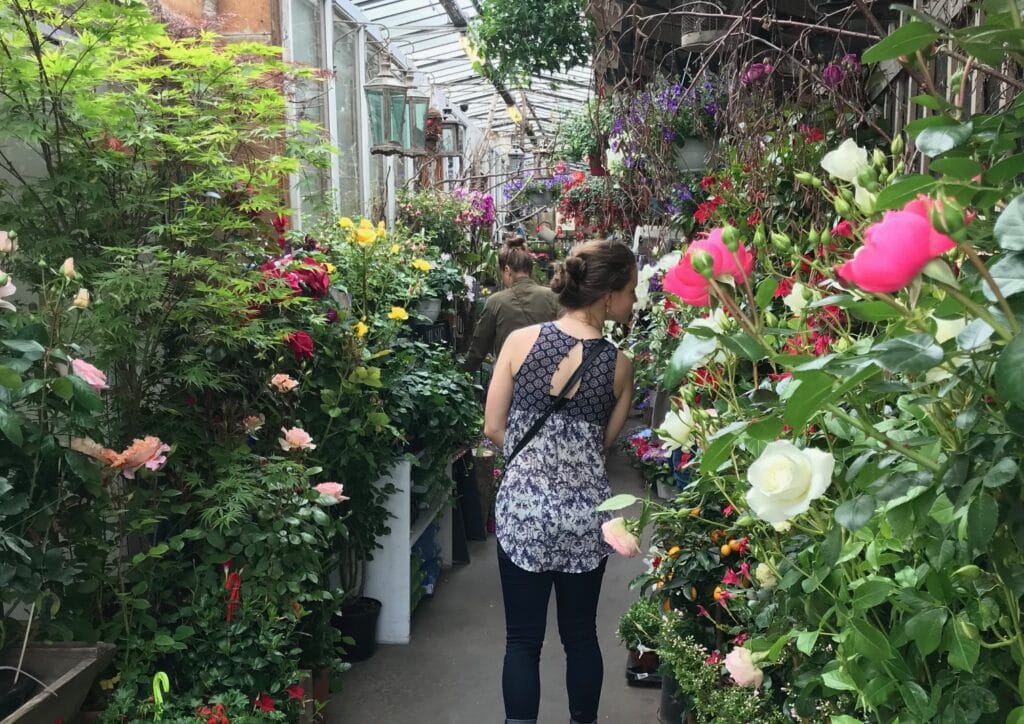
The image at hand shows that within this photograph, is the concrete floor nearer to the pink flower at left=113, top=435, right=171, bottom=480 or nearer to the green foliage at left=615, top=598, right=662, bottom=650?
the green foliage at left=615, top=598, right=662, bottom=650

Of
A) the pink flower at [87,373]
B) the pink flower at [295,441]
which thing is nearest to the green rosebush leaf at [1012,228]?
the pink flower at [87,373]

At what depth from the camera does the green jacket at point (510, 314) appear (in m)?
5.16

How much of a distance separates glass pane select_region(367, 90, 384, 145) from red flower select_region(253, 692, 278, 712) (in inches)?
127

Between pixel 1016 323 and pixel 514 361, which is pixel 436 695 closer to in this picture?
pixel 514 361

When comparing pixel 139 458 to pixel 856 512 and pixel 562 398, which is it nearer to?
pixel 562 398

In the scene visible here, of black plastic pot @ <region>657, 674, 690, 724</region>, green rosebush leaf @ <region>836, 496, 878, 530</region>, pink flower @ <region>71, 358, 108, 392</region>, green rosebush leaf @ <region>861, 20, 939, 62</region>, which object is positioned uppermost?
green rosebush leaf @ <region>861, 20, 939, 62</region>

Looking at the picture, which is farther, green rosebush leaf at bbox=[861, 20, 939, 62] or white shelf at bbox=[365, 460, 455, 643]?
white shelf at bbox=[365, 460, 455, 643]

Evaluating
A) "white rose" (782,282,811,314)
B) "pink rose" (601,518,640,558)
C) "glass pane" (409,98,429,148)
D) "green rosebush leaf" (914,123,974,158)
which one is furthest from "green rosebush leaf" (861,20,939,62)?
"glass pane" (409,98,429,148)

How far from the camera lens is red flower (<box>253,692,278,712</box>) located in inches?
93.7

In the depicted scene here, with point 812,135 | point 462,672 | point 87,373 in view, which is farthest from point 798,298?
point 462,672

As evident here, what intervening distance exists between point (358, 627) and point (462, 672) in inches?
17.3

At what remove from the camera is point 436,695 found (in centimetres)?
345

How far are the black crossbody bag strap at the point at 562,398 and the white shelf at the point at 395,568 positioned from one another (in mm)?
1360

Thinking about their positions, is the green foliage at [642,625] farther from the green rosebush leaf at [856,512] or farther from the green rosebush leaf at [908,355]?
the green rosebush leaf at [908,355]
